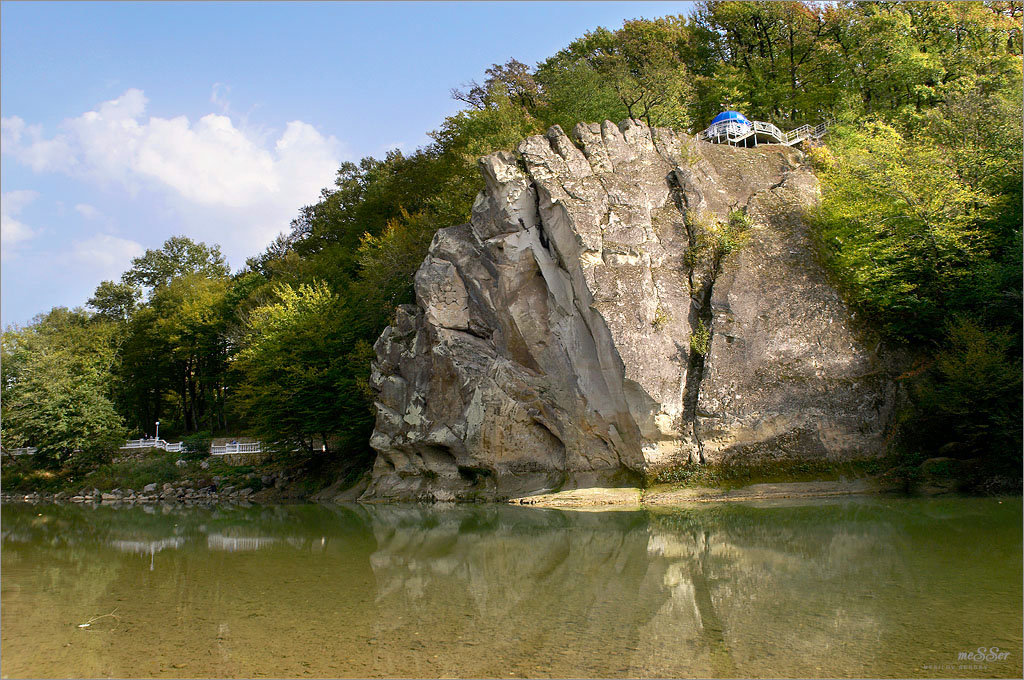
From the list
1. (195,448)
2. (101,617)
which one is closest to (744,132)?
(101,617)

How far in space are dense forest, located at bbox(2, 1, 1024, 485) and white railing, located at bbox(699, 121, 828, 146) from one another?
1.11 meters

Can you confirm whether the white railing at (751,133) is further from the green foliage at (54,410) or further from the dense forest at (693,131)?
the green foliage at (54,410)

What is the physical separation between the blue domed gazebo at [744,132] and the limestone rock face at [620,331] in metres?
2.23

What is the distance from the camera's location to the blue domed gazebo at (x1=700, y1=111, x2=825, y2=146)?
2836 cm

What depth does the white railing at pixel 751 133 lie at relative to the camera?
28.3 meters

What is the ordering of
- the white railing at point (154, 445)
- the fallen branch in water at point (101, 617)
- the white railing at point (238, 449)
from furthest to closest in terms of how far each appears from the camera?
the white railing at point (154, 445), the white railing at point (238, 449), the fallen branch in water at point (101, 617)

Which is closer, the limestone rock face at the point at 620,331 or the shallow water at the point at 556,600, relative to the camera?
the shallow water at the point at 556,600

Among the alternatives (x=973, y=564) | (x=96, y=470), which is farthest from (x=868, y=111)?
(x=96, y=470)

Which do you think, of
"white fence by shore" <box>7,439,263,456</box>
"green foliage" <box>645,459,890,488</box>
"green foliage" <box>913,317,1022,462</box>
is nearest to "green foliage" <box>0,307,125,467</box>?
"white fence by shore" <box>7,439,263,456</box>

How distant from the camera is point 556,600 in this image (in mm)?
9562

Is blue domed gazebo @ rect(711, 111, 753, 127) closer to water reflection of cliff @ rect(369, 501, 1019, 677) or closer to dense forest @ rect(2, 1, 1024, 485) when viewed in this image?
dense forest @ rect(2, 1, 1024, 485)

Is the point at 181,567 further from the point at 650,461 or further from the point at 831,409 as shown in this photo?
the point at 831,409

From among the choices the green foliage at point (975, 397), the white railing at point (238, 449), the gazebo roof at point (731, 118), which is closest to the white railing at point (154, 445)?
the white railing at point (238, 449)

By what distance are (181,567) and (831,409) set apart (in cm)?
1712
